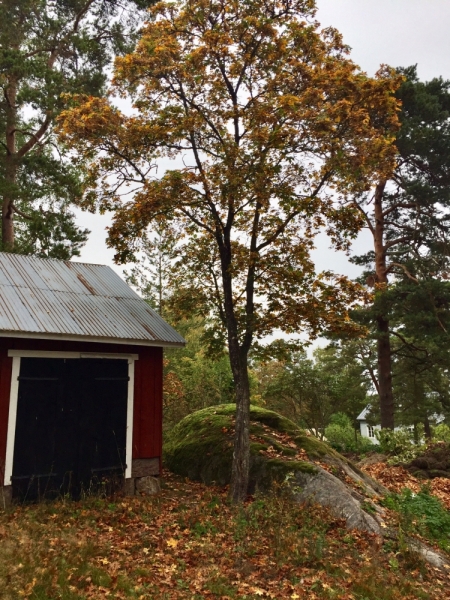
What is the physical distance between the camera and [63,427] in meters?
8.78

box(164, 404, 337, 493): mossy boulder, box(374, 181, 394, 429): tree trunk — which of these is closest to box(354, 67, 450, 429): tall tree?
box(374, 181, 394, 429): tree trunk

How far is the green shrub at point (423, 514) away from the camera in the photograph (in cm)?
831

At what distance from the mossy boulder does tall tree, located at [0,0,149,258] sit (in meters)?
7.98

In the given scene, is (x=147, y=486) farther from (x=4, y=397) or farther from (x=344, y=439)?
(x=344, y=439)

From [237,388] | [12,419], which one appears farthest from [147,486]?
[12,419]

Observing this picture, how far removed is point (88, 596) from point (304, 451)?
581 cm

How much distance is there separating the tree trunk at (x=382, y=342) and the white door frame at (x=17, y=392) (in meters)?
11.3

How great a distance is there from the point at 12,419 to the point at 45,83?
1239 centimetres

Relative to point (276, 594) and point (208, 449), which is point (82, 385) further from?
point (276, 594)

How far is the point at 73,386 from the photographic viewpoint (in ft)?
29.5

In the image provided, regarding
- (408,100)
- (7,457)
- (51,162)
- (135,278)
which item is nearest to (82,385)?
(7,457)

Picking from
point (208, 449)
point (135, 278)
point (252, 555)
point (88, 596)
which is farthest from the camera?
point (135, 278)

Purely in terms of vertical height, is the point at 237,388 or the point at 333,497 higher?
the point at 237,388

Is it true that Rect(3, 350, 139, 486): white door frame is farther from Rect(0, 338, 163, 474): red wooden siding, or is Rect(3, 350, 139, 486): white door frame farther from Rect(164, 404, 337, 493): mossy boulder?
Rect(164, 404, 337, 493): mossy boulder
